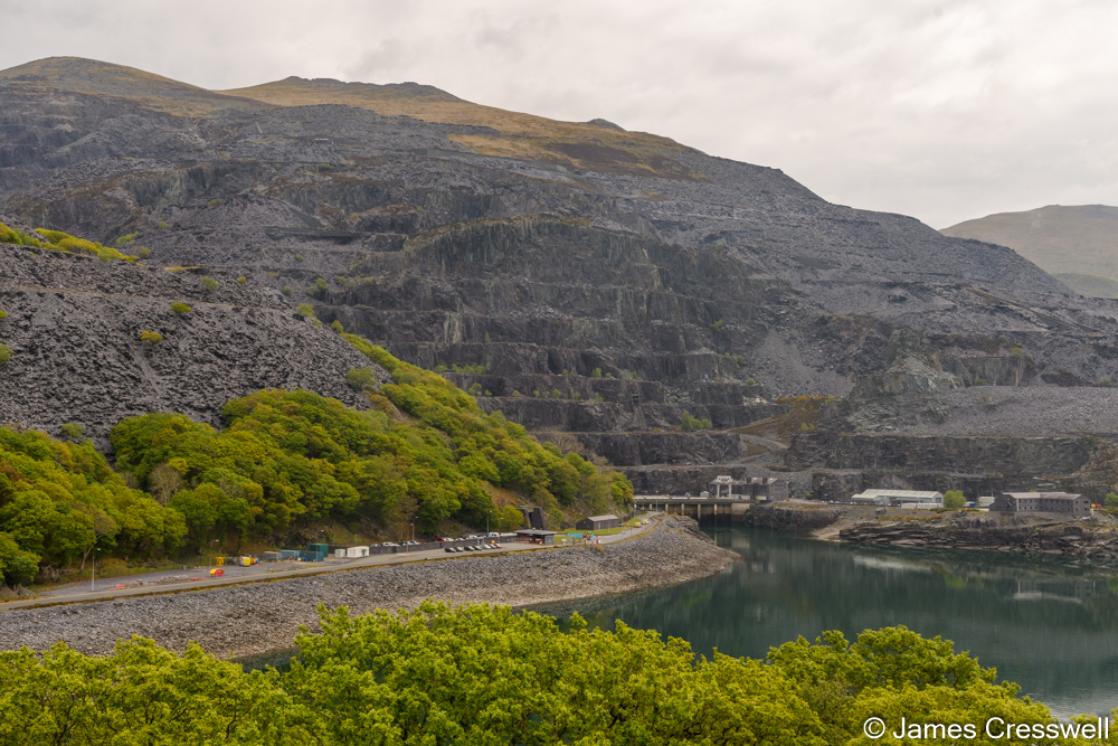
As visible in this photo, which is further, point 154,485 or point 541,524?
point 541,524

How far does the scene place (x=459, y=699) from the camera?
114ft

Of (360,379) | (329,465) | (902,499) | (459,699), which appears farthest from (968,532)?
(459,699)

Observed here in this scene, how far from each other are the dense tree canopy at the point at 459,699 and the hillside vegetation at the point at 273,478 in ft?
119

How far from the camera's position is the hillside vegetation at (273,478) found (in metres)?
72.2

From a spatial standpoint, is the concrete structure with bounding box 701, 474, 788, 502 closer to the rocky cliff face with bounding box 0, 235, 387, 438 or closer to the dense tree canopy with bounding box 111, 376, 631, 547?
the dense tree canopy with bounding box 111, 376, 631, 547

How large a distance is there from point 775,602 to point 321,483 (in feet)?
131

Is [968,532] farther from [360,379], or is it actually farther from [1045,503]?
[360,379]

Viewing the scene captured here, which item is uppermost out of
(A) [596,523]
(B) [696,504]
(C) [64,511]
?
(C) [64,511]

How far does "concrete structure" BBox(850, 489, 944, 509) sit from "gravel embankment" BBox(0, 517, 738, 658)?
174ft

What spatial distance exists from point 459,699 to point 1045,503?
130561 mm

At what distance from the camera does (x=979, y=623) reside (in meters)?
90.9

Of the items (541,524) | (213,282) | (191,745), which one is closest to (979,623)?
(541,524)

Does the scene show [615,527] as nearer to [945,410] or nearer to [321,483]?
[321,483]

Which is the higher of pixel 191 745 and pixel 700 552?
pixel 191 745
